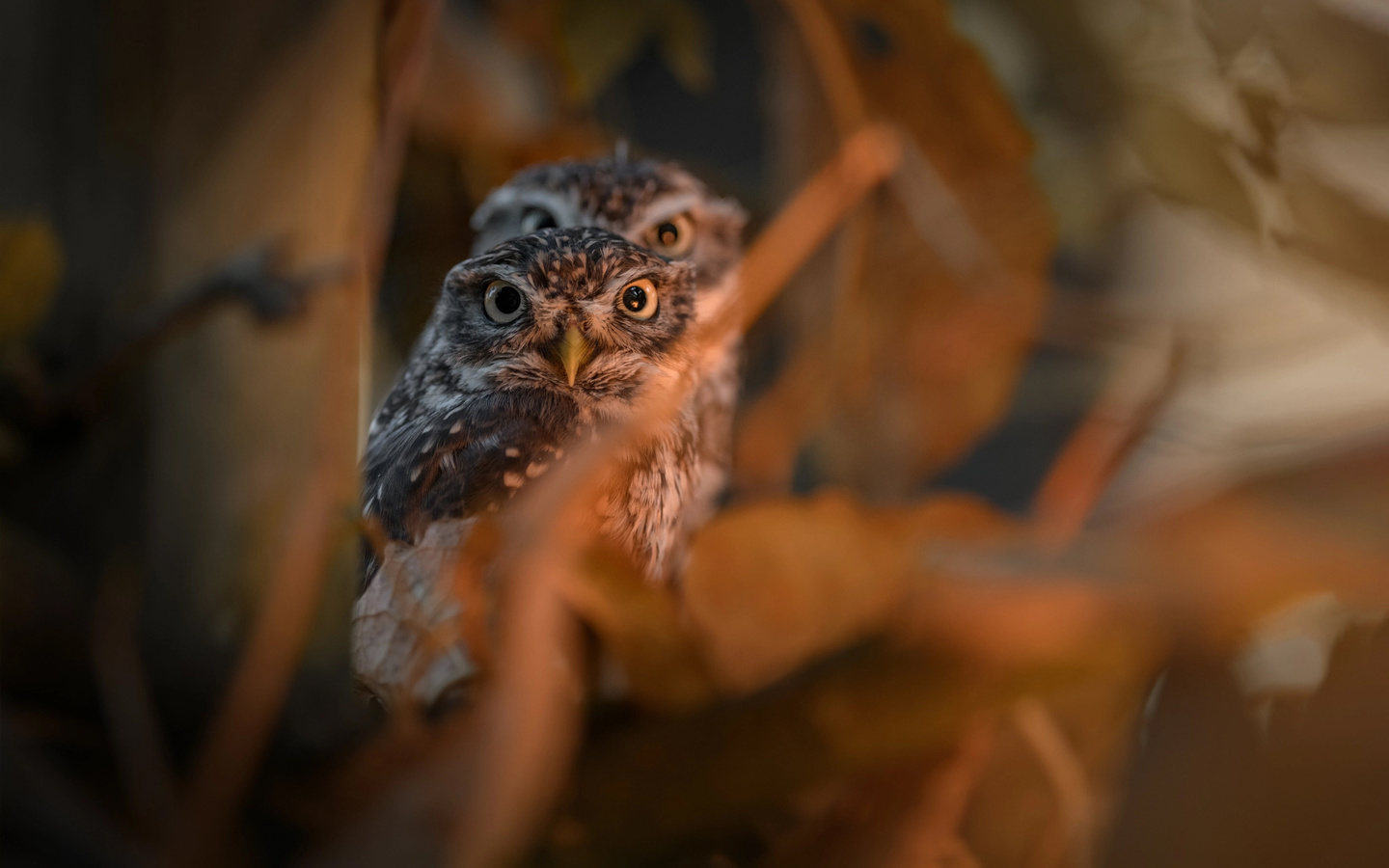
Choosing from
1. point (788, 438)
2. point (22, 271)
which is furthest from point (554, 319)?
point (22, 271)

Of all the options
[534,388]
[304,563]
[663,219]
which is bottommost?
[304,563]

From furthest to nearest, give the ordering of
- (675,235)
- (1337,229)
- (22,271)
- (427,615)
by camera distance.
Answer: (675,235), (22,271), (1337,229), (427,615)

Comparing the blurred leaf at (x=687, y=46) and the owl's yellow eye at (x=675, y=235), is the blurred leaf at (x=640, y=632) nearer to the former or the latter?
the owl's yellow eye at (x=675, y=235)

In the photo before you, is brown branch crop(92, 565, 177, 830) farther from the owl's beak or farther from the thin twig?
the thin twig

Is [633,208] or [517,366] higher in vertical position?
[633,208]

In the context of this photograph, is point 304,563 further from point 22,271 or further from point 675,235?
point 675,235

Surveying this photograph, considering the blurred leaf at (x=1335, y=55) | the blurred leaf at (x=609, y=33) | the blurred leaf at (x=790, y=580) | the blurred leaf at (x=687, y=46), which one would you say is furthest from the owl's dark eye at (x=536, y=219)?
the blurred leaf at (x=1335, y=55)
